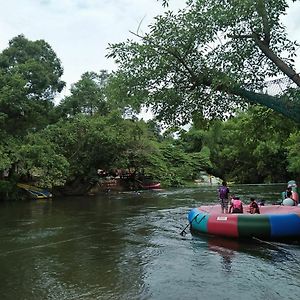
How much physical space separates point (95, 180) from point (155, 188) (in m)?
8.11

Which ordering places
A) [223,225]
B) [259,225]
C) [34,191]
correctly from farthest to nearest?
1. [34,191]
2. [223,225]
3. [259,225]

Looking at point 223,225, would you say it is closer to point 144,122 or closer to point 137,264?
point 137,264

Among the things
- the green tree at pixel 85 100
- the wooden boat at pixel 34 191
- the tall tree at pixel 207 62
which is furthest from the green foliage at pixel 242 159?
the tall tree at pixel 207 62

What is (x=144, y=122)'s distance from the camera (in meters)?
37.8

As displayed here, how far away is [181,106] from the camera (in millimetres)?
7852

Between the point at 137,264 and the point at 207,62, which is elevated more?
the point at 207,62

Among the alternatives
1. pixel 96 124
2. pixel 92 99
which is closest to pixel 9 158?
pixel 96 124

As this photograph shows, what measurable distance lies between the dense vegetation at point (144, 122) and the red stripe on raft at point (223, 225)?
250cm

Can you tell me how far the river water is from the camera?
7.94m

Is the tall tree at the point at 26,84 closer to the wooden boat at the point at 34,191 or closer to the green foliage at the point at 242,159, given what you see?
the wooden boat at the point at 34,191

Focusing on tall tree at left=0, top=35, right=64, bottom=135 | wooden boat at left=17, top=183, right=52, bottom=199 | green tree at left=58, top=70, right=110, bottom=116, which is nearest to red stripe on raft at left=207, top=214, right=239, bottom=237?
tall tree at left=0, top=35, right=64, bottom=135

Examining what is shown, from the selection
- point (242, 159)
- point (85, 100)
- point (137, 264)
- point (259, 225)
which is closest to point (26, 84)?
point (85, 100)

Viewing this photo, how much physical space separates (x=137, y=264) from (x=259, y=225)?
14.0 ft

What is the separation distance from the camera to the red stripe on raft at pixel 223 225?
12703 mm
